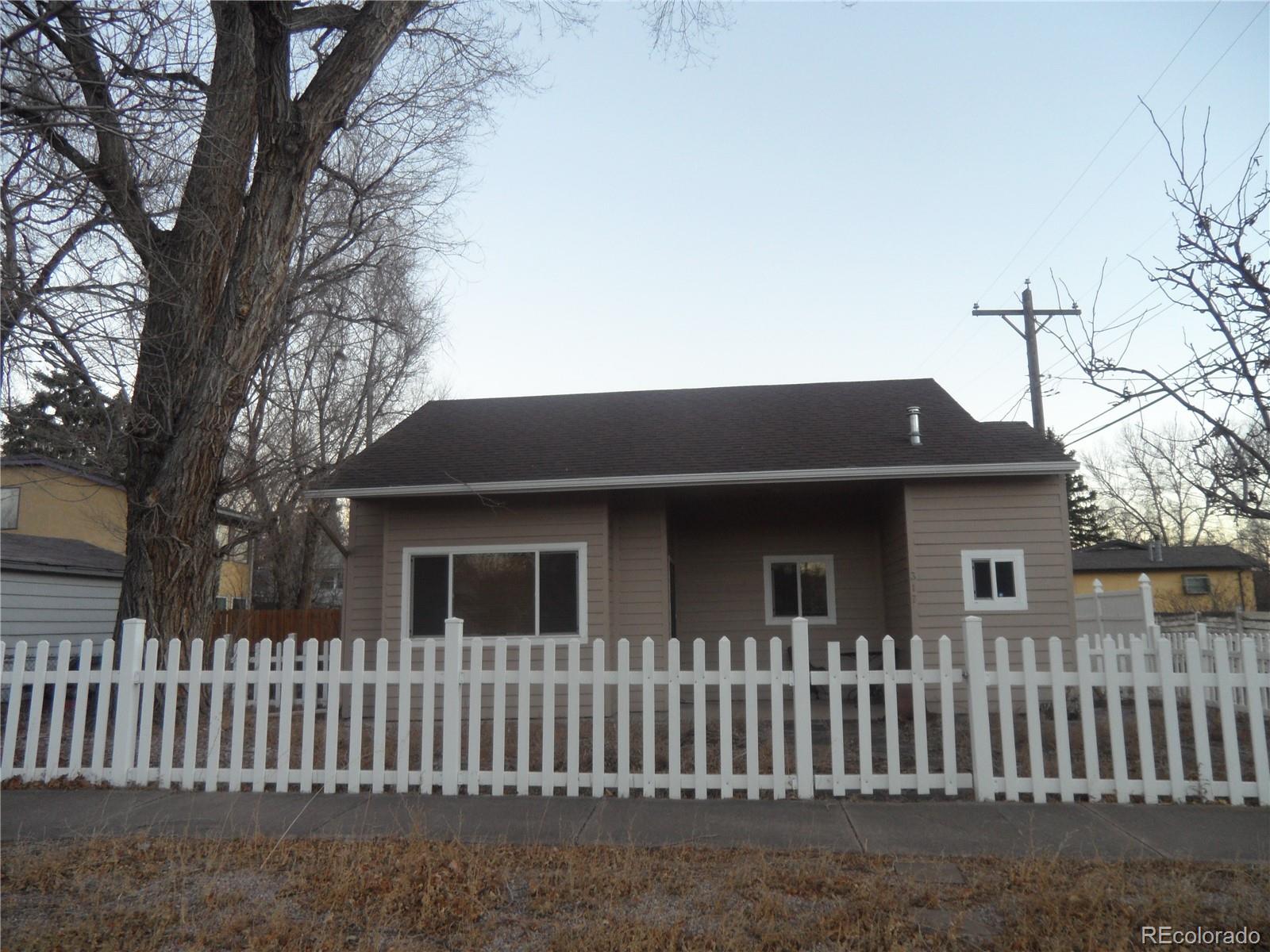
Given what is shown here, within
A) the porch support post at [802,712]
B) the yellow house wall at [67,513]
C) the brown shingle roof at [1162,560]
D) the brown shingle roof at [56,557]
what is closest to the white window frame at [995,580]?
the porch support post at [802,712]

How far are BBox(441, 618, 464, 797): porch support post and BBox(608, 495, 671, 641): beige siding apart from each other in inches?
218

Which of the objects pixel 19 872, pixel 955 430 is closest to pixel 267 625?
pixel 955 430

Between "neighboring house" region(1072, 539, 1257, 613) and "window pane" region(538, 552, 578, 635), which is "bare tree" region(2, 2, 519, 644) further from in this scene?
"neighboring house" region(1072, 539, 1257, 613)

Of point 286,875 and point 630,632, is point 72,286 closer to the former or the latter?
point 286,875

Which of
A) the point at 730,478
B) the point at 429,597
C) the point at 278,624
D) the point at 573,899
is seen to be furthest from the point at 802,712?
the point at 278,624

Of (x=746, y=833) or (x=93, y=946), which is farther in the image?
(x=746, y=833)

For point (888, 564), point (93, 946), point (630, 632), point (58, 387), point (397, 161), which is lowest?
point (93, 946)

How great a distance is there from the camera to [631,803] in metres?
6.31

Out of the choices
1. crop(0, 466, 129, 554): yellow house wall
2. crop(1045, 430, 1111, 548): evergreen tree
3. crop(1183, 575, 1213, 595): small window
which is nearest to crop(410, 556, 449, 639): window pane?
crop(0, 466, 129, 554): yellow house wall

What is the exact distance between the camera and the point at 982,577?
1203 centimetres

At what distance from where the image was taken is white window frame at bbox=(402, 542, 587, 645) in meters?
12.0

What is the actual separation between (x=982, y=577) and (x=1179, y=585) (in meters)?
31.5

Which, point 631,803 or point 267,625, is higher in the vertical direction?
point 267,625

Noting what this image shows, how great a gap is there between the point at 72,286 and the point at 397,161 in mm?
7365
